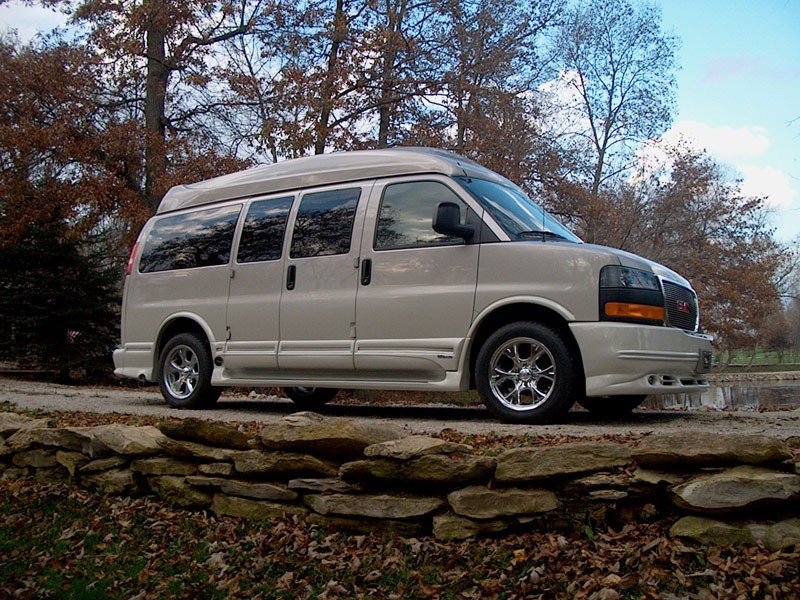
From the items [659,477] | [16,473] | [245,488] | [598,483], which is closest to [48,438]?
[16,473]

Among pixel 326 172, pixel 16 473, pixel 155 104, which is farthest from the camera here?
pixel 155 104

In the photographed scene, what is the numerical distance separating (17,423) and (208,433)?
8.69 feet

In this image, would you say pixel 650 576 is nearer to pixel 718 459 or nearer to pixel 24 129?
pixel 718 459

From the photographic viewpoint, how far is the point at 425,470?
4684 millimetres

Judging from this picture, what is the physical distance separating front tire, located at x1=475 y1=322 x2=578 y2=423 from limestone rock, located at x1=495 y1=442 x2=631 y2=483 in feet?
4.93

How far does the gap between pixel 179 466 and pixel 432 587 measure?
251cm

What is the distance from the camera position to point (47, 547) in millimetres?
5602

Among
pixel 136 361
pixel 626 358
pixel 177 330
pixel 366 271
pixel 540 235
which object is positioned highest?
pixel 540 235

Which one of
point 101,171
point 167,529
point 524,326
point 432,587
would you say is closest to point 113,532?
point 167,529

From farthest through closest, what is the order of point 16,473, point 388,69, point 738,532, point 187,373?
point 388,69 → point 187,373 → point 16,473 → point 738,532

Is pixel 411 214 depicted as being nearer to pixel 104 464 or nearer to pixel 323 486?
pixel 323 486

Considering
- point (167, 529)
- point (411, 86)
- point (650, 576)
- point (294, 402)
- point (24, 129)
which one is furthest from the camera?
point (411, 86)

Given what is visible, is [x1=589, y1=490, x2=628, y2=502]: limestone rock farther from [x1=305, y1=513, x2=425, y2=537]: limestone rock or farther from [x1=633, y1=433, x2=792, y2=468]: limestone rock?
[x1=305, y1=513, x2=425, y2=537]: limestone rock

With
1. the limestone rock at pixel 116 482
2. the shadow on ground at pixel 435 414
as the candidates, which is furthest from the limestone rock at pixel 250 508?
the shadow on ground at pixel 435 414
